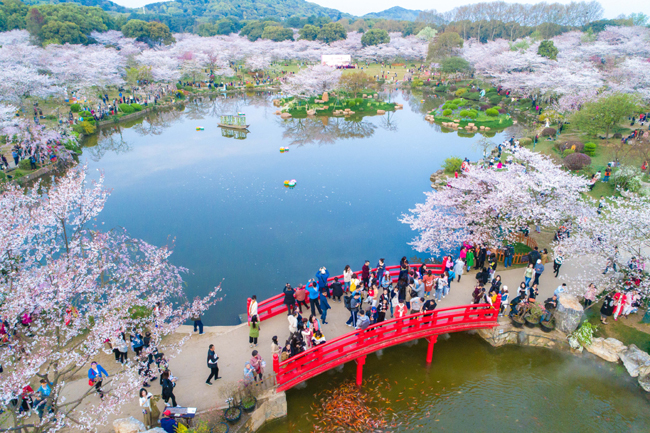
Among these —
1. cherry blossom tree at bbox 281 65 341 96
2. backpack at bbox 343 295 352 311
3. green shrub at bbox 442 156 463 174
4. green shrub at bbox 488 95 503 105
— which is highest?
cherry blossom tree at bbox 281 65 341 96

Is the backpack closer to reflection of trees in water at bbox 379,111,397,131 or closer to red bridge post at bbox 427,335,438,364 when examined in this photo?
red bridge post at bbox 427,335,438,364

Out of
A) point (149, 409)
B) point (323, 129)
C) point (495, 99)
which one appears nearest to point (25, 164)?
point (149, 409)

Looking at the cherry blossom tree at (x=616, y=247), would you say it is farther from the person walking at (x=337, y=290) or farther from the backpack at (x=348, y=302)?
the person walking at (x=337, y=290)

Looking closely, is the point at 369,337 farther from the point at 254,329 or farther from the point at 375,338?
the point at 254,329

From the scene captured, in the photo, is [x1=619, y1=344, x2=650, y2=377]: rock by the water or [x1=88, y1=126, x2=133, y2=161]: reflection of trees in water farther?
[x1=88, y1=126, x2=133, y2=161]: reflection of trees in water

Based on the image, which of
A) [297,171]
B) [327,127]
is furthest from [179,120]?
[297,171]

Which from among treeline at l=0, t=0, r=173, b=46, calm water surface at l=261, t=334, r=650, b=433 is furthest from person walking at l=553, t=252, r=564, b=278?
treeline at l=0, t=0, r=173, b=46
